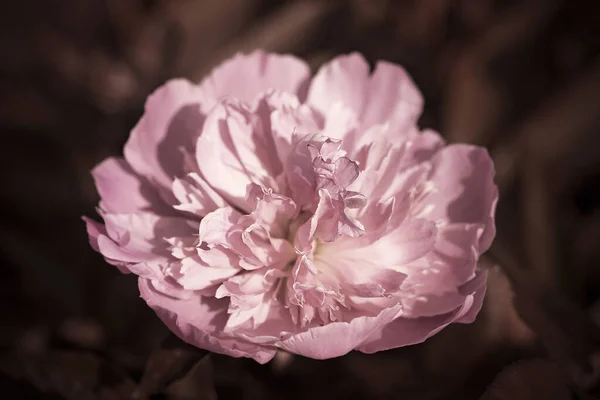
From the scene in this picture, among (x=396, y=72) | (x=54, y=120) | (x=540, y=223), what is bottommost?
(x=540, y=223)

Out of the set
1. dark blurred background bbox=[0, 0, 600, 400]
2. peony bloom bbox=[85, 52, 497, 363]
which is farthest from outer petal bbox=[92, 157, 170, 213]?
dark blurred background bbox=[0, 0, 600, 400]

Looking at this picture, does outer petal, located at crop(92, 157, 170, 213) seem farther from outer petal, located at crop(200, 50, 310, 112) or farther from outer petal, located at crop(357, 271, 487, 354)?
outer petal, located at crop(357, 271, 487, 354)

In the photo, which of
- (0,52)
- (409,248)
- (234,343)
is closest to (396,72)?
(409,248)

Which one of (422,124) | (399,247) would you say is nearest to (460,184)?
(399,247)

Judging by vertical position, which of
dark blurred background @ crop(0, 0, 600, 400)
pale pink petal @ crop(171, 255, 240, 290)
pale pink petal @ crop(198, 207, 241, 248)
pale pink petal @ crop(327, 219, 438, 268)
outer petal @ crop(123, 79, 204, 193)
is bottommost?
dark blurred background @ crop(0, 0, 600, 400)

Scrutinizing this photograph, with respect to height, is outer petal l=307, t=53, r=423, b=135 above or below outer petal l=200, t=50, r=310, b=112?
below

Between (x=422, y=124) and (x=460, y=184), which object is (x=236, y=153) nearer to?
(x=460, y=184)

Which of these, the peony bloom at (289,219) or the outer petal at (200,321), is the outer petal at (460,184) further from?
the outer petal at (200,321)

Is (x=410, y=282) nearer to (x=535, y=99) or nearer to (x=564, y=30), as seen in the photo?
(x=535, y=99)
